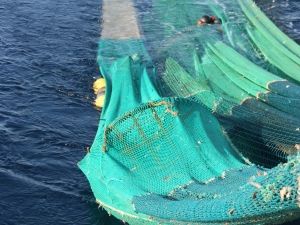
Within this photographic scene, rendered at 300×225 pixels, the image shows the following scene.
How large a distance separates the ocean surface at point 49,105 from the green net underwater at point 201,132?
3.01 feet

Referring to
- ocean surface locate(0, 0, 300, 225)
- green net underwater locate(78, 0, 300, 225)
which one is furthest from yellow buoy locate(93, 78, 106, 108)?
green net underwater locate(78, 0, 300, 225)

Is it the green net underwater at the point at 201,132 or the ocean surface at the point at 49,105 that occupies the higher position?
the green net underwater at the point at 201,132

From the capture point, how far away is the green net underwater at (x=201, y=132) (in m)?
7.77

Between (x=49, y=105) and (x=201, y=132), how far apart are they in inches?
228

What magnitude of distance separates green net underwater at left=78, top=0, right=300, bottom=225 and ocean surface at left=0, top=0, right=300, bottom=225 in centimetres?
92

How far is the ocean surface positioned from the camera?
34.8 ft

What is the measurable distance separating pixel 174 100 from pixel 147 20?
429 inches

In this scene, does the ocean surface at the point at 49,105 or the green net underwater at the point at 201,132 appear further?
the ocean surface at the point at 49,105

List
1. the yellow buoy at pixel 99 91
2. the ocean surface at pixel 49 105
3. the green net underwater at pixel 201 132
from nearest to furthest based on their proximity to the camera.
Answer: the green net underwater at pixel 201 132
the ocean surface at pixel 49 105
the yellow buoy at pixel 99 91

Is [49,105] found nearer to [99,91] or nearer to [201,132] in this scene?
[99,91]

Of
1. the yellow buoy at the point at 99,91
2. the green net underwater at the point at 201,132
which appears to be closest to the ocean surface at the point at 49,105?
the yellow buoy at the point at 99,91

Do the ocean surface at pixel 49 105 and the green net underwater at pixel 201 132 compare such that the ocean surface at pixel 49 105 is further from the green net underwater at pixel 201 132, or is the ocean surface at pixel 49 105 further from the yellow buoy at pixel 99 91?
the green net underwater at pixel 201 132

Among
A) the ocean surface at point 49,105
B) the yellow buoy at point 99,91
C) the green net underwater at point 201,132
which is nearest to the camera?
the green net underwater at point 201,132

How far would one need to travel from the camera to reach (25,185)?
11.1 meters
